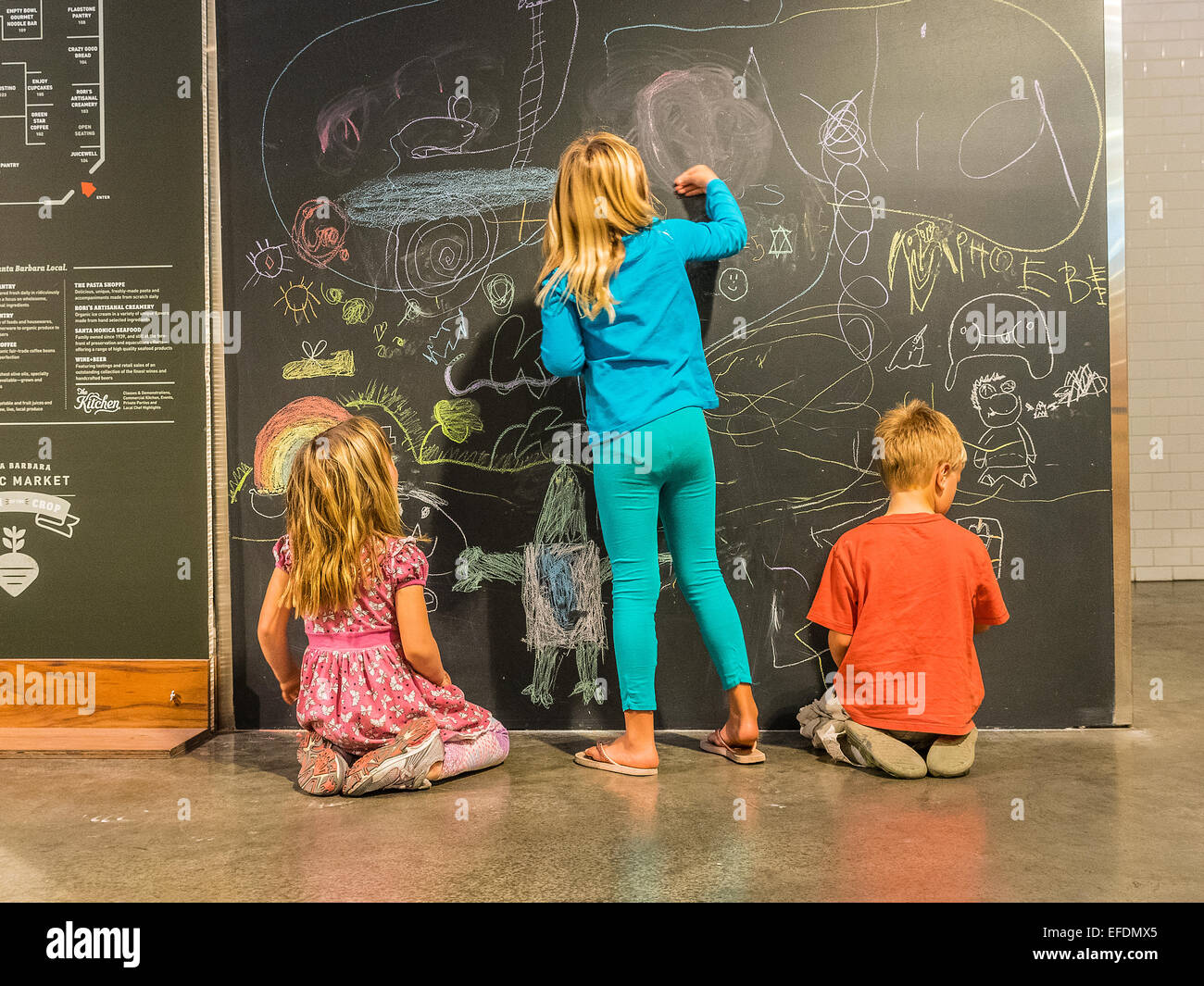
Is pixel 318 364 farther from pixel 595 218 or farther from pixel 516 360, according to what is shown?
pixel 595 218

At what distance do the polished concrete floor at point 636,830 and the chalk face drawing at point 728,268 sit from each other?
1.62 ft

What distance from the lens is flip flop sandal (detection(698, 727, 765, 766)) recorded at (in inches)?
115

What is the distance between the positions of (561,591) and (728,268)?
122 cm

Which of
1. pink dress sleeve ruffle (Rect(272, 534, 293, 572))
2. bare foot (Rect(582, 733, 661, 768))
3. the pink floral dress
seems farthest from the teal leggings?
pink dress sleeve ruffle (Rect(272, 534, 293, 572))

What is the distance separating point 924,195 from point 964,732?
5.68ft

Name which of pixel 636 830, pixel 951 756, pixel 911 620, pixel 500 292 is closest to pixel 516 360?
pixel 500 292

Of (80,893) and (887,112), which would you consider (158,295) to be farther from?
(887,112)

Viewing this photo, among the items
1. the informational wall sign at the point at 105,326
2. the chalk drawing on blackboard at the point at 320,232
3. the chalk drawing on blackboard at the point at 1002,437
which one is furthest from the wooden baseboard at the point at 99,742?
the chalk drawing on blackboard at the point at 1002,437

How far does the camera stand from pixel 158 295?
339 centimetres

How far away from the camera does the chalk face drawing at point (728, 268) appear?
323 centimetres

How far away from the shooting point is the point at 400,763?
265 centimetres

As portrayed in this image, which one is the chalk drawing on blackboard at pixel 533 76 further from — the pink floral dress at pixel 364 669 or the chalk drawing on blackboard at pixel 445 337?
the pink floral dress at pixel 364 669

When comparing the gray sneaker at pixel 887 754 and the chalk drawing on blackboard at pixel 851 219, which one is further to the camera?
the chalk drawing on blackboard at pixel 851 219
